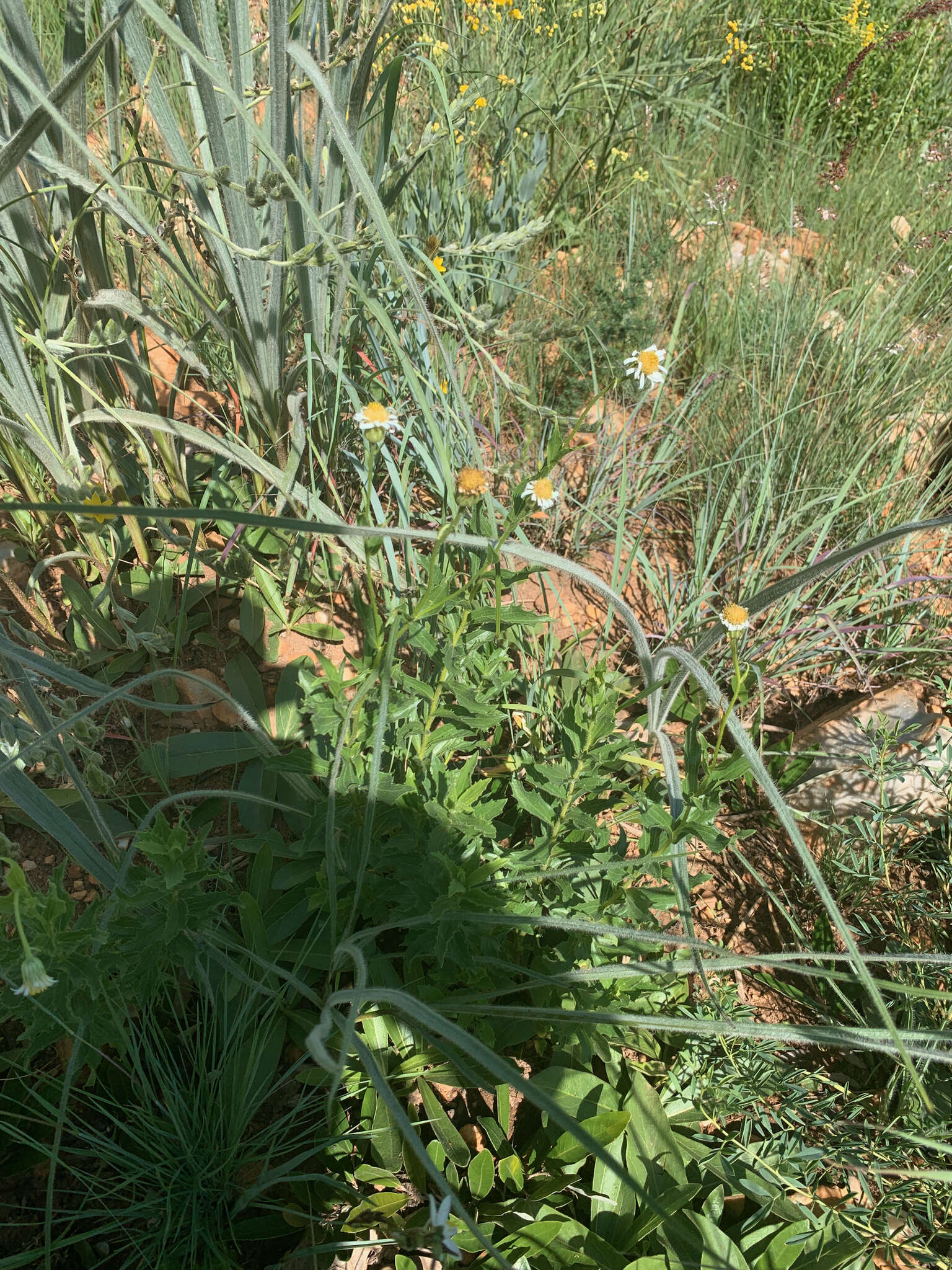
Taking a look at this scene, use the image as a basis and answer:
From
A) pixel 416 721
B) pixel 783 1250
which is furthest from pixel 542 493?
pixel 783 1250

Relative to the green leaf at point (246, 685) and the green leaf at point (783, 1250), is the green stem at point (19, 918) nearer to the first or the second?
the green leaf at point (246, 685)

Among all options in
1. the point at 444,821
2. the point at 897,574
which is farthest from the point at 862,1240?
the point at 897,574

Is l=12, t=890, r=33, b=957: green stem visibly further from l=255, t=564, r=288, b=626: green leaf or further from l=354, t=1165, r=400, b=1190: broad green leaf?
l=255, t=564, r=288, b=626: green leaf

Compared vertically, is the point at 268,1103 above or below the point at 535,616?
below

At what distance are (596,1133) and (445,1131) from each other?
21 centimetres

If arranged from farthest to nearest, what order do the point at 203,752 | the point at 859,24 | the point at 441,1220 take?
the point at 859,24 < the point at 203,752 < the point at 441,1220

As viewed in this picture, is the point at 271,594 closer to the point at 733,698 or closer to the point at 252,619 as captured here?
the point at 252,619

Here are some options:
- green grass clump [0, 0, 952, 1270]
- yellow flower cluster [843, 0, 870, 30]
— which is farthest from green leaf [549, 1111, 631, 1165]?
yellow flower cluster [843, 0, 870, 30]

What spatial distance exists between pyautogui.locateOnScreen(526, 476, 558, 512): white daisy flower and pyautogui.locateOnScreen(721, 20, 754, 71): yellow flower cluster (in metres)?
2.48

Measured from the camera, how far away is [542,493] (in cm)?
112

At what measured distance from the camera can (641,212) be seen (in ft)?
8.52

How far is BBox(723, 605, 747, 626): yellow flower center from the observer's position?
1102 millimetres

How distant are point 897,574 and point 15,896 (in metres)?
1.81

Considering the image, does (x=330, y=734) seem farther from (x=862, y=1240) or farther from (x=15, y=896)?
(x=862, y=1240)
